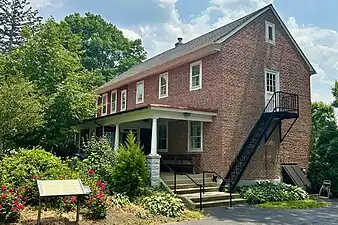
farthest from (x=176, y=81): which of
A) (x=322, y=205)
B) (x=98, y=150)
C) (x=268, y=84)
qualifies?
Answer: (x=322, y=205)

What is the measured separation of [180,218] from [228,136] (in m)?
5.86

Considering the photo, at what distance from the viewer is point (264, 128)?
1554 cm

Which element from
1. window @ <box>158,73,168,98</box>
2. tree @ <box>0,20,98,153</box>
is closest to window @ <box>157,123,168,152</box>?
window @ <box>158,73,168,98</box>

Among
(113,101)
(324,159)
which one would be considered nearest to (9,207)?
(324,159)

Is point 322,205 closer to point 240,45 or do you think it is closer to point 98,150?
point 240,45

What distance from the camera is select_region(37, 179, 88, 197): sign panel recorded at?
786 cm

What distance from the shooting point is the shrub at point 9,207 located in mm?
7985

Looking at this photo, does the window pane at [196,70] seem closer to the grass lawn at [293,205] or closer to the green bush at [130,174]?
the green bush at [130,174]

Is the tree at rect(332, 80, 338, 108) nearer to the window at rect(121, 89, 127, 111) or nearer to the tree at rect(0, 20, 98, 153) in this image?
the window at rect(121, 89, 127, 111)

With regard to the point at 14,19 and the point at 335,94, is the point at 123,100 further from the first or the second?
the point at 14,19

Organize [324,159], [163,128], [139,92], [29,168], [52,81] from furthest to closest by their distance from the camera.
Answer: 1. [139,92]
2. [163,128]
3. [324,159]
4. [52,81]
5. [29,168]

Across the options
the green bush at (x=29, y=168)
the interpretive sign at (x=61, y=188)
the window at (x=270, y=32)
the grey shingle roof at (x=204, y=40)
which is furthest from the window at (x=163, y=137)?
the interpretive sign at (x=61, y=188)

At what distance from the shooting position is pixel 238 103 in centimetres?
1546

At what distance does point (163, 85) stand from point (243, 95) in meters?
5.07
